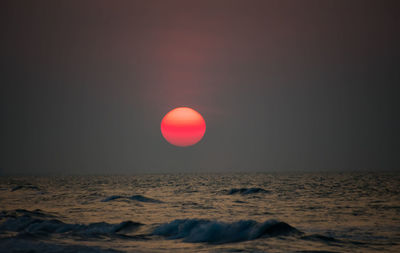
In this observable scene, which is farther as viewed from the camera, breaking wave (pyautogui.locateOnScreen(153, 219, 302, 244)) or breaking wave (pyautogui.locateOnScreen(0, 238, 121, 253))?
breaking wave (pyautogui.locateOnScreen(153, 219, 302, 244))

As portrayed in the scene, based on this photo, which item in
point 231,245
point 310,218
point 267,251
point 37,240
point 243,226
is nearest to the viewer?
point 267,251

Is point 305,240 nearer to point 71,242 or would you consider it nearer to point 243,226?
point 243,226

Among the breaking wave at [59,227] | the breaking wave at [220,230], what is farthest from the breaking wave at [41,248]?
the breaking wave at [220,230]

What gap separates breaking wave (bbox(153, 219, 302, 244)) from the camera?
58.4 feet

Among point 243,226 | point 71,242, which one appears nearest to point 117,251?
point 71,242

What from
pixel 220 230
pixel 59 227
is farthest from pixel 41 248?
pixel 220 230

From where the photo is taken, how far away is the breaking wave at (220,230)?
58.4 ft

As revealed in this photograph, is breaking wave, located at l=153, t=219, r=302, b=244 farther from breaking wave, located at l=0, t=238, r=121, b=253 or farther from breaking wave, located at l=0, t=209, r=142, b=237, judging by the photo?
breaking wave, located at l=0, t=238, r=121, b=253

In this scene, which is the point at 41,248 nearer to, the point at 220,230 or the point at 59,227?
the point at 59,227

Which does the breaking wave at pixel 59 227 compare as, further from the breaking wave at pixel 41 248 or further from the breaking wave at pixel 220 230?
the breaking wave at pixel 41 248

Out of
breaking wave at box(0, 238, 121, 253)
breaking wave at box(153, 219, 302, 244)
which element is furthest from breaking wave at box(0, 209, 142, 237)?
breaking wave at box(0, 238, 121, 253)

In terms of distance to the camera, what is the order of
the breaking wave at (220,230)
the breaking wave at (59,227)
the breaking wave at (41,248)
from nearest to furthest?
the breaking wave at (41,248), the breaking wave at (220,230), the breaking wave at (59,227)

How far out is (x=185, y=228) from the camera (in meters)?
19.7

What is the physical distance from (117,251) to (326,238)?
9.64 meters
